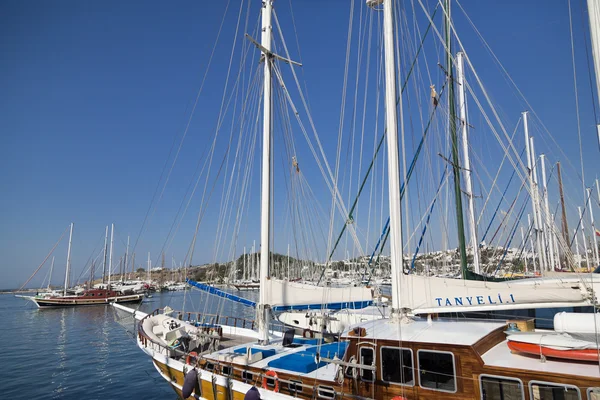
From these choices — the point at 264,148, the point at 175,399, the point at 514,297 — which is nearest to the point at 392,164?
the point at 514,297

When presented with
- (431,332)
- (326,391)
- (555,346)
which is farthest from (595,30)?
(326,391)

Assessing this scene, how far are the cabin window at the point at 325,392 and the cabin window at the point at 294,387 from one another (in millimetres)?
574

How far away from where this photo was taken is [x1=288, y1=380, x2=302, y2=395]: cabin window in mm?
10271

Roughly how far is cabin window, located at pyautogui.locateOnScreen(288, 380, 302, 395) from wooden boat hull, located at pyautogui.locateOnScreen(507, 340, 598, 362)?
18.7 ft

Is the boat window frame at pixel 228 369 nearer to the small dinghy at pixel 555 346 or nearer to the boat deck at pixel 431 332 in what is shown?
the boat deck at pixel 431 332

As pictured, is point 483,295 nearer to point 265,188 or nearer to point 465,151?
point 265,188

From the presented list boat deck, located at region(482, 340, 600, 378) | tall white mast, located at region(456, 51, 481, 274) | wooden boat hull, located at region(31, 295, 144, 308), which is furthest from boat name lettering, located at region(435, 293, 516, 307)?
wooden boat hull, located at region(31, 295, 144, 308)

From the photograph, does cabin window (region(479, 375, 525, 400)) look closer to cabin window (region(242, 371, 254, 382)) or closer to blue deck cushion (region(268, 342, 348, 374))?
blue deck cushion (region(268, 342, 348, 374))

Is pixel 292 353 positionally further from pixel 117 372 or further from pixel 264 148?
pixel 117 372

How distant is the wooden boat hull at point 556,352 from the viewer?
7332 millimetres

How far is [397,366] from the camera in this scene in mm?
8945

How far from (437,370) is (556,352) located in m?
2.50

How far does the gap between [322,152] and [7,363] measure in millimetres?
27659

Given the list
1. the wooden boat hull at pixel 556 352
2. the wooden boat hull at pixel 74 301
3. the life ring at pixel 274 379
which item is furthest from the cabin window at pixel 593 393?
the wooden boat hull at pixel 74 301
